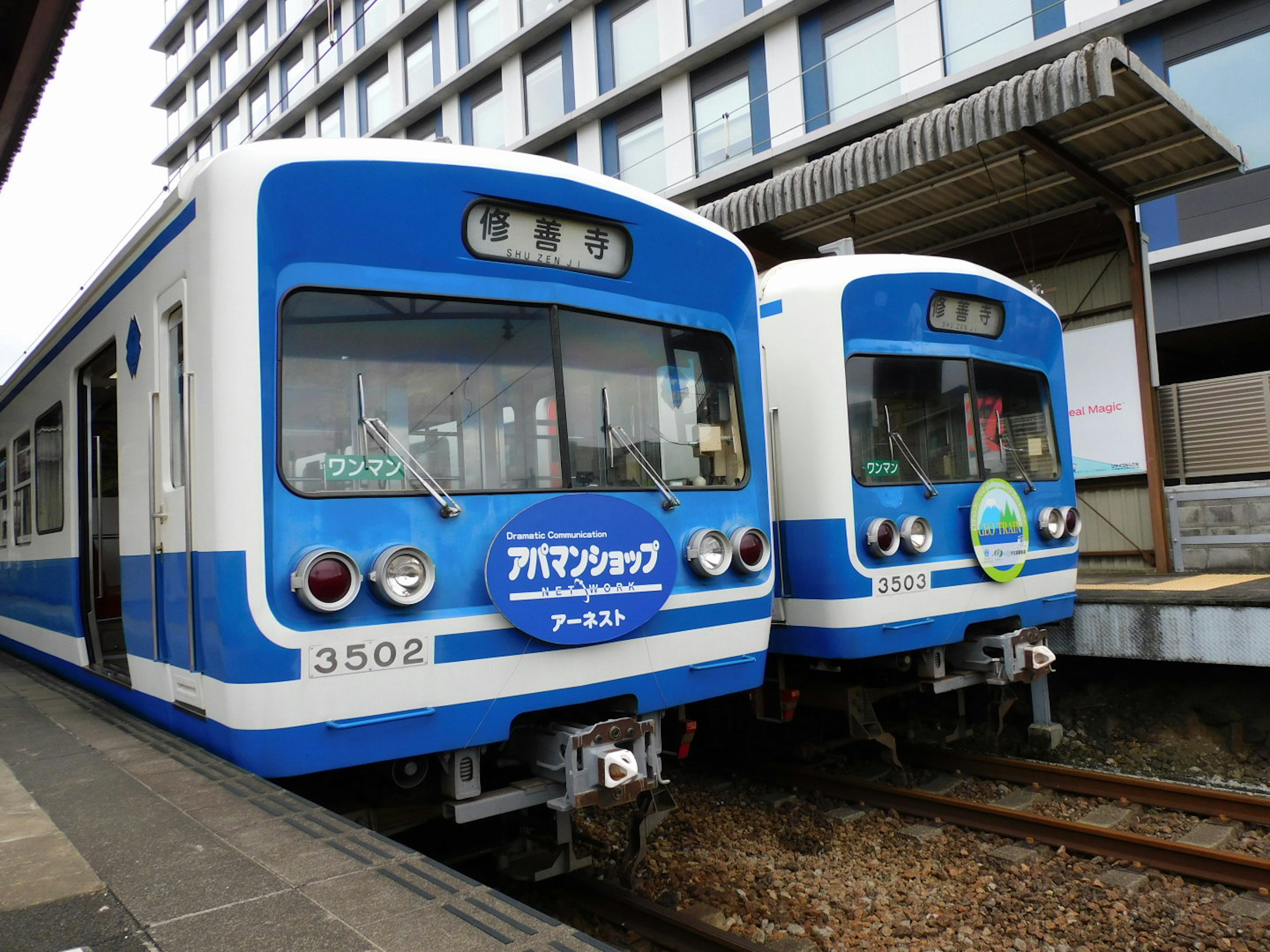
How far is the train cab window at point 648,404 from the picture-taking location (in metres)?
3.72

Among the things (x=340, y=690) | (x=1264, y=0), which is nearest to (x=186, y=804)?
(x=340, y=690)

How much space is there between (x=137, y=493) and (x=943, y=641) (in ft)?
13.5

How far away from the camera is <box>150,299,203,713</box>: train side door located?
3.29 m

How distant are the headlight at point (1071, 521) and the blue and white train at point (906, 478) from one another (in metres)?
0.02

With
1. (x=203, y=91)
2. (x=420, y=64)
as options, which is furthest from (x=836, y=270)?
(x=203, y=91)

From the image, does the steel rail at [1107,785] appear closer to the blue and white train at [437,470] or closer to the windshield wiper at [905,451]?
the windshield wiper at [905,451]

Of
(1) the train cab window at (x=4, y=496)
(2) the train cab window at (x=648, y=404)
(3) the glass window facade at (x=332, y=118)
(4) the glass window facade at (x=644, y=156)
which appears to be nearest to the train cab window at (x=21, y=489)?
(1) the train cab window at (x=4, y=496)

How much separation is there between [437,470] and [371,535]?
0.35 m

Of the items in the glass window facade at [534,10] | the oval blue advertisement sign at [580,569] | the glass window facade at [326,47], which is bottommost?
the oval blue advertisement sign at [580,569]

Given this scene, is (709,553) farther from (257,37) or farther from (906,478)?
(257,37)

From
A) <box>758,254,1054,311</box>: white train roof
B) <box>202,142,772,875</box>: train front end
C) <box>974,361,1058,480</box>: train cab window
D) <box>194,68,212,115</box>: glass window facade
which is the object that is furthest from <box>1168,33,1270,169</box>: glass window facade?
<box>194,68,212,115</box>: glass window facade

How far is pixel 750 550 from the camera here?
418 cm

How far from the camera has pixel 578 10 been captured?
65.2ft

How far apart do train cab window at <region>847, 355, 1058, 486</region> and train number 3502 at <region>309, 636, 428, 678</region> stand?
2.82m
